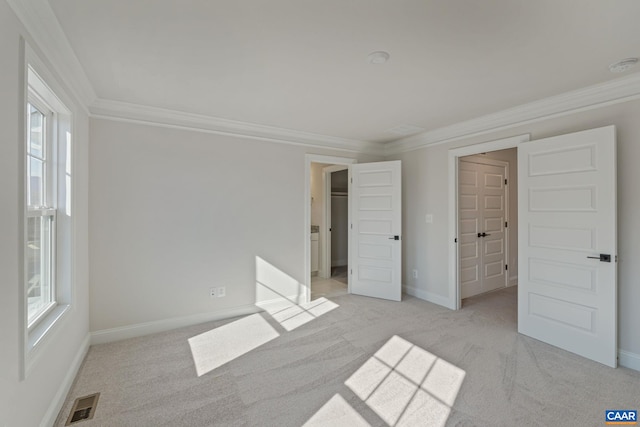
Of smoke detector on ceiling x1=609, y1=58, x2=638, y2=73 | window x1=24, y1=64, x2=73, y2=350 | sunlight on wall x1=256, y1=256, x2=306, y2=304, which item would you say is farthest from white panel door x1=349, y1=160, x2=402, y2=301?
window x1=24, y1=64, x2=73, y2=350

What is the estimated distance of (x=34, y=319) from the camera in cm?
186

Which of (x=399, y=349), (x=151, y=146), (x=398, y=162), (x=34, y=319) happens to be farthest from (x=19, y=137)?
(x=398, y=162)

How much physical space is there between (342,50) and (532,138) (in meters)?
2.42

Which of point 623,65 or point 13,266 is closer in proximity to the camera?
point 13,266

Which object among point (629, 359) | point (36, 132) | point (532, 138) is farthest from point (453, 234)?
point (36, 132)

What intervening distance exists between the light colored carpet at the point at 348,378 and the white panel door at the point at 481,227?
3.76ft

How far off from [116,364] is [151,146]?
83.5 inches

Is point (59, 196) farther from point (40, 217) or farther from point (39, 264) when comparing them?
point (39, 264)

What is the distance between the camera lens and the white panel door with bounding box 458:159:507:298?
430 centimetres

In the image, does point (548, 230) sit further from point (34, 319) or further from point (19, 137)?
point (34, 319)

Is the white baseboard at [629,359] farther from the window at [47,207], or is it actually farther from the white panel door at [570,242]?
the window at [47,207]

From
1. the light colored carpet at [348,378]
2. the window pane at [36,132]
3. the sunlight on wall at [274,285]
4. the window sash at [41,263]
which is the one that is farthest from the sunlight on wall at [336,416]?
the window pane at [36,132]

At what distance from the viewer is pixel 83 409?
1986 mm

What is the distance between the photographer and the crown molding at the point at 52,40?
4.94 ft
